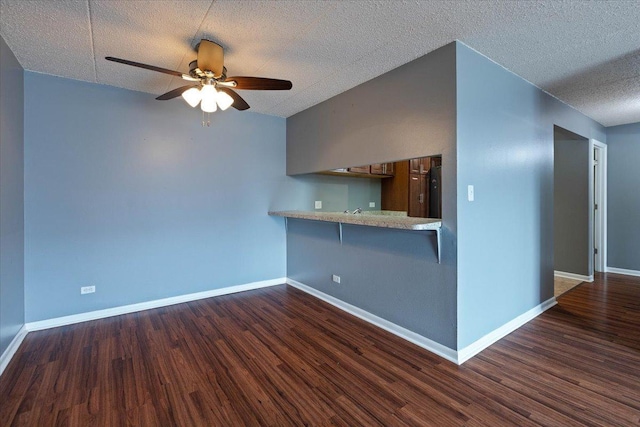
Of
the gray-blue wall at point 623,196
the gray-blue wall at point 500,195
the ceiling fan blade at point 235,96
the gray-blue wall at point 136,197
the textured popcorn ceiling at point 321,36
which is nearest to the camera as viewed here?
the textured popcorn ceiling at point 321,36

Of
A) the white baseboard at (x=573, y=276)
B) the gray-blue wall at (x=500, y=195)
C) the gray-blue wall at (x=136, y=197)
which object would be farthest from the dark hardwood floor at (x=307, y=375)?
the white baseboard at (x=573, y=276)

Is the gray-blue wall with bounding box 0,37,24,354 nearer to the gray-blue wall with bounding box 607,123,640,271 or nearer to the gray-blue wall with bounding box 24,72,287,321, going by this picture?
the gray-blue wall with bounding box 24,72,287,321

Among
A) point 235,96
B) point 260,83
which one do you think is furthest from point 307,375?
point 235,96

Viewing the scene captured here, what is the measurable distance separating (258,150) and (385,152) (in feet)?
6.58

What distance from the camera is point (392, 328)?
271 centimetres

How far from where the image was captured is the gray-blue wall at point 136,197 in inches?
110

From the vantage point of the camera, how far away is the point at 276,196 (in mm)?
4238

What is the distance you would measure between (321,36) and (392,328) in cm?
253

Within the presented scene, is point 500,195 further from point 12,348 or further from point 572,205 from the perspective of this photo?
point 12,348

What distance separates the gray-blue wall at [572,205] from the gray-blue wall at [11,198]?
6.06 meters

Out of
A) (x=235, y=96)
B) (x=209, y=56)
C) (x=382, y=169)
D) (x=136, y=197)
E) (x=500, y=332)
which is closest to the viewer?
(x=209, y=56)

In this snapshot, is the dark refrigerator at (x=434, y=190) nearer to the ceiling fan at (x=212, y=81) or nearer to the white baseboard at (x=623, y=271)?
the ceiling fan at (x=212, y=81)

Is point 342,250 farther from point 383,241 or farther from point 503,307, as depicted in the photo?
point 503,307

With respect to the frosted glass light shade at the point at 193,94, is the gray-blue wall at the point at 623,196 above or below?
below
